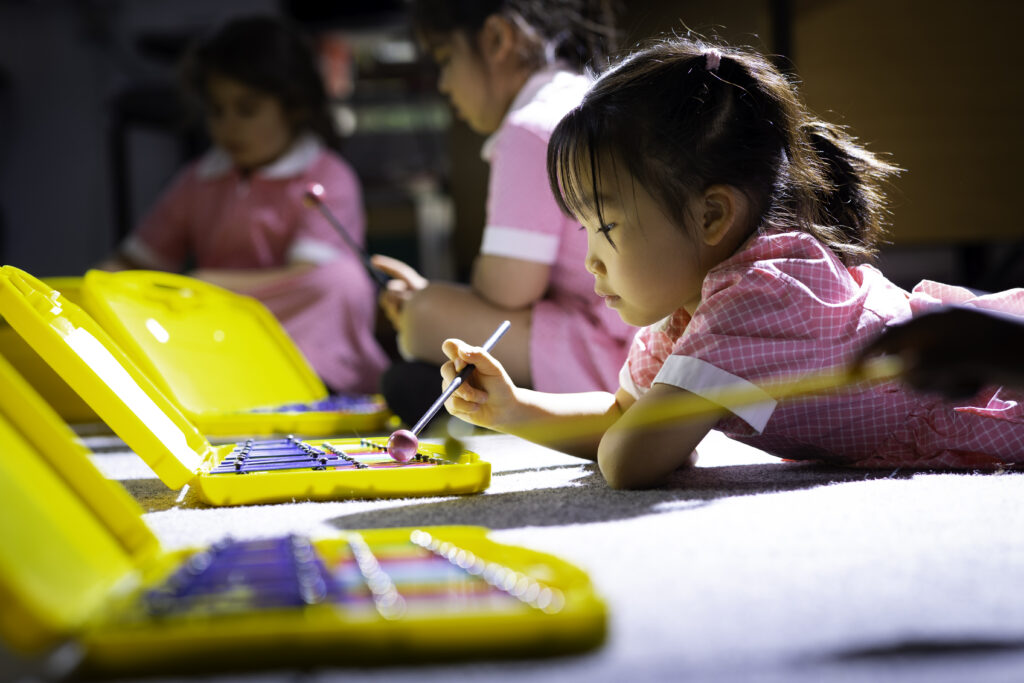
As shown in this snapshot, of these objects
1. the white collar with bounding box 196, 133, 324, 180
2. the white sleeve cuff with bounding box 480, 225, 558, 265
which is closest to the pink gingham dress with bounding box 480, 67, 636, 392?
the white sleeve cuff with bounding box 480, 225, 558, 265

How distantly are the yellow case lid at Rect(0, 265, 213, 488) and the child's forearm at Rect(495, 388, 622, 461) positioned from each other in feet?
0.76

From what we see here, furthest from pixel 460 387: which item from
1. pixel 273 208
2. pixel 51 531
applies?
pixel 273 208

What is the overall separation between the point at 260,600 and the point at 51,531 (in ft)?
0.32

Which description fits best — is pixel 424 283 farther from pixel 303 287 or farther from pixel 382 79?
pixel 382 79

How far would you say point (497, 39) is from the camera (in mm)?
1117

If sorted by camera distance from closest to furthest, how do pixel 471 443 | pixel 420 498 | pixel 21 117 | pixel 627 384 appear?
1. pixel 420 498
2. pixel 627 384
3. pixel 471 443
4. pixel 21 117

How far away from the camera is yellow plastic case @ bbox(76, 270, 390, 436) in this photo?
101cm

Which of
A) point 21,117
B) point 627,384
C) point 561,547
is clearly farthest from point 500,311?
point 21,117

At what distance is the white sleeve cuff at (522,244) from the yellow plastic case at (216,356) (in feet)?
0.84

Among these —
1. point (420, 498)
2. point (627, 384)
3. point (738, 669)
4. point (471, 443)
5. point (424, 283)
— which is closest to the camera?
point (738, 669)

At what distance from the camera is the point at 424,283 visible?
45.5 inches

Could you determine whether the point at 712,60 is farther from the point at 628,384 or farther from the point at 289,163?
the point at 289,163

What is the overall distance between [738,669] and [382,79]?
8.12 feet

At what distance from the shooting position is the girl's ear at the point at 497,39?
1107 mm
